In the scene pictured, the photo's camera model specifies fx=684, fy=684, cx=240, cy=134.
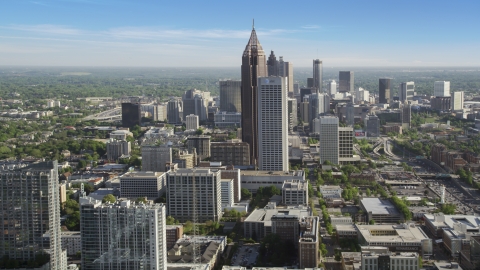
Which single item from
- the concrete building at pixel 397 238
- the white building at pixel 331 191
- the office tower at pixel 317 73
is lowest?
the white building at pixel 331 191

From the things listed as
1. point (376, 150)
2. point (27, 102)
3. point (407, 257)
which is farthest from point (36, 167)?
point (27, 102)

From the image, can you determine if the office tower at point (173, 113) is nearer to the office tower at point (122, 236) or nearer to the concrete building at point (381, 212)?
the concrete building at point (381, 212)

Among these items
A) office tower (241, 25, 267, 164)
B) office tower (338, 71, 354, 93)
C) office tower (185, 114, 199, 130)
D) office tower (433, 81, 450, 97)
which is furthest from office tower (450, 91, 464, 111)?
office tower (241, 25, 267, 164)

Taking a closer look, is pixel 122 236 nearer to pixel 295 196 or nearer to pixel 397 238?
pixel 397 238

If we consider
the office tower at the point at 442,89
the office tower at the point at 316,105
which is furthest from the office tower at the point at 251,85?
the office tower at the point at 442,89

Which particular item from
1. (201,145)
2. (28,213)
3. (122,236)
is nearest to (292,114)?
(201,145)

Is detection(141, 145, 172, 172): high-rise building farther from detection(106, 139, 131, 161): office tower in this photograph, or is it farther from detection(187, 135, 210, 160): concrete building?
detection(106, 139, 131, 161): office tower

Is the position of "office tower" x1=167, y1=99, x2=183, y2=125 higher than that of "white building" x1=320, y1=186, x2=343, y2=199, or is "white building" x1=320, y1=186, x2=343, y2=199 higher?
"office tower" x1=167, y1=99, x2=183, y2=125
